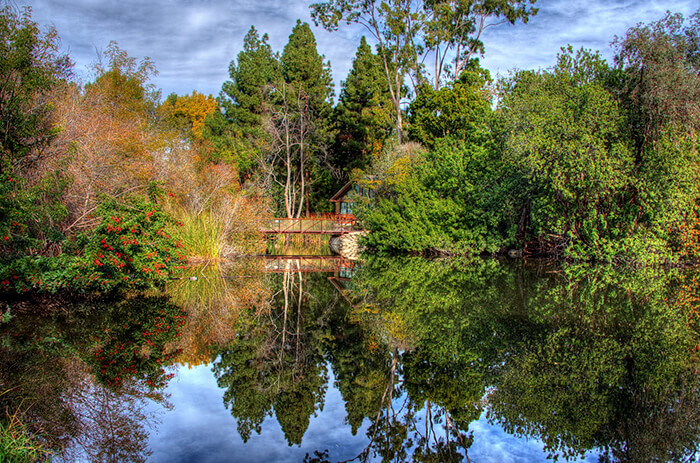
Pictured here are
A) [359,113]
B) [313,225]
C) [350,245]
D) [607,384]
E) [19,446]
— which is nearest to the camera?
[19,446]

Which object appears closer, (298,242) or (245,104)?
(298,242)

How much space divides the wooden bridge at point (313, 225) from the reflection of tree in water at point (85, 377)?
2419 centimetres

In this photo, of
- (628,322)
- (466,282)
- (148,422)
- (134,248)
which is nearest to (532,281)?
(466,282)

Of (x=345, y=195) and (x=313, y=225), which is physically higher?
(x=345, y=195)

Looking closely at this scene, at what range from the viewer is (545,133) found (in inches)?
710

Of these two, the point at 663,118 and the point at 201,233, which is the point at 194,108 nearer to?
the point at 201,233

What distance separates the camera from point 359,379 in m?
5.78

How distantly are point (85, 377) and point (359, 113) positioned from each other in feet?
142

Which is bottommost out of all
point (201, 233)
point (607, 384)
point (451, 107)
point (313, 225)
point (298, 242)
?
point (298, 242)

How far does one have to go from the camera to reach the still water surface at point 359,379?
13.2 feet

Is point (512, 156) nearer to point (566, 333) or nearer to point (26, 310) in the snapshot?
point (566, 333)

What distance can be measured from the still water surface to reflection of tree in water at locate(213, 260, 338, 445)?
0.03m

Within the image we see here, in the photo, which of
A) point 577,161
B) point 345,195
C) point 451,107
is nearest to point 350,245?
point 451,107

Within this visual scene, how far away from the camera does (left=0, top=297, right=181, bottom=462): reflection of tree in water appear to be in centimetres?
397
